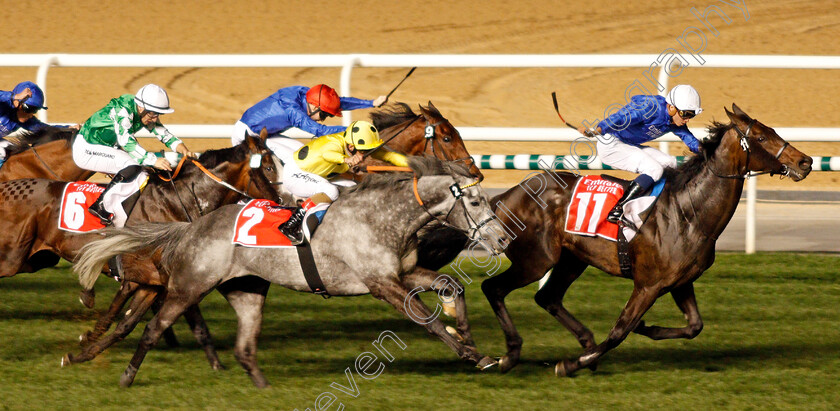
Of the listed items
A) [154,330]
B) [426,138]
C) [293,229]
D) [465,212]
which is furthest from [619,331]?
[154,330]

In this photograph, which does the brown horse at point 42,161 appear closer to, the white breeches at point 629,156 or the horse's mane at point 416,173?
the horse's mane at point 416,173

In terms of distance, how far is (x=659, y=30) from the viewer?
1930 cm

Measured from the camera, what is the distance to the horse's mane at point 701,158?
19.1 ft

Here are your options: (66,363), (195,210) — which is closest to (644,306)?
(195,210)

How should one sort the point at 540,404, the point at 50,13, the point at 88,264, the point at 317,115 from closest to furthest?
1. the point at 540,404
2. the point at 88,264
3. the point at 317,115
4. the point at 50,13

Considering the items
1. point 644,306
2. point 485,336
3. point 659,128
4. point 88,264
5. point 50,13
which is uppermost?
point 50,13

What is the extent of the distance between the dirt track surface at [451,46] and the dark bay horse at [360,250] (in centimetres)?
976

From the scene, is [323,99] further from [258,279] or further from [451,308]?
[451,308]

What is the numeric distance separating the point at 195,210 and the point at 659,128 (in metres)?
2.74

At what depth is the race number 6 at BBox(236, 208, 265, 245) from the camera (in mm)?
5293

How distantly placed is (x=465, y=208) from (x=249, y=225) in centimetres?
106

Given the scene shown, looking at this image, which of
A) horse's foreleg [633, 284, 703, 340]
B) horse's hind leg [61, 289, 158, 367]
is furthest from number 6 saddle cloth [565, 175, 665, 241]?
horse's hind leg [61, 289, 158, 367]

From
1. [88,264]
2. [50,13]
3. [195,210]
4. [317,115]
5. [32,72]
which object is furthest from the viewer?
[50,13]

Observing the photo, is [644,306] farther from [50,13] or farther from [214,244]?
[50,13]
